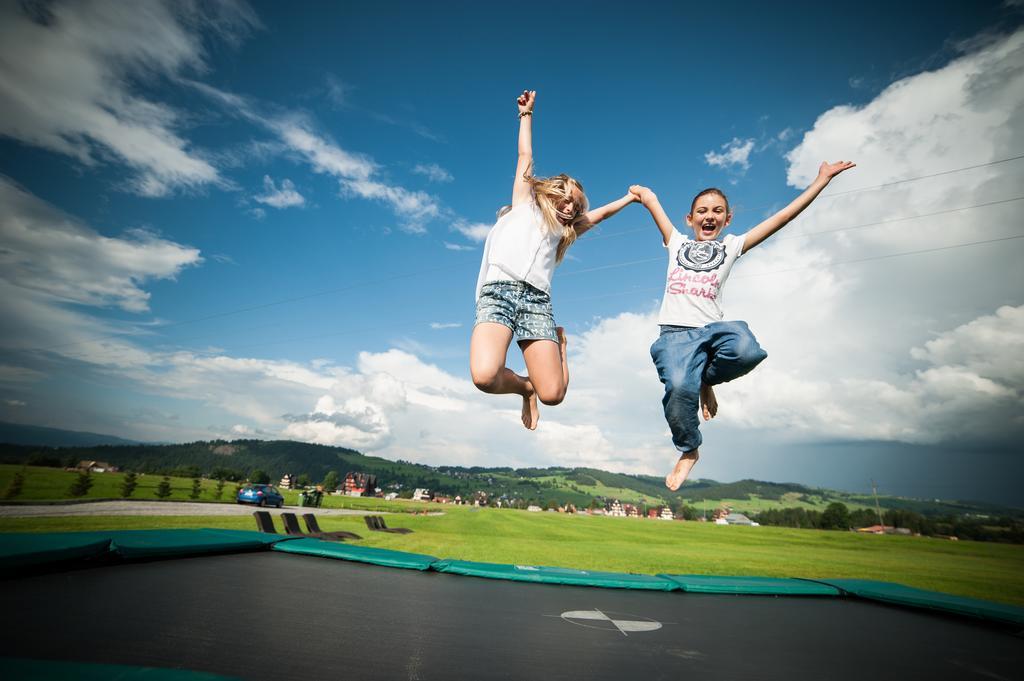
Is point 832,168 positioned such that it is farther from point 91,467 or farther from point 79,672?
point 91,467

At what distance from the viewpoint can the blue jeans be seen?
7.86ft

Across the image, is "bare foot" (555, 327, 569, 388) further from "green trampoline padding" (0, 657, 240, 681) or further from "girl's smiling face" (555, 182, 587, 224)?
"green trampoline padding" (0, 657, 240, 681)

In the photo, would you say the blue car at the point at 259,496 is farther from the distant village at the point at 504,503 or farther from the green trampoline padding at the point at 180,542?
the distant village at the point at 504,503

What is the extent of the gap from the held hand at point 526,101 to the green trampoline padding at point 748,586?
3140 mm

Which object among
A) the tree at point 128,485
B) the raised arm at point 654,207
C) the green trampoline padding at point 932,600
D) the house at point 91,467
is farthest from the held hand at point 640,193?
the tree at point 128,485

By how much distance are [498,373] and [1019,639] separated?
3051 mm

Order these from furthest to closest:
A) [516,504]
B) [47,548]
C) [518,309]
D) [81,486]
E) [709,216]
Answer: [516,504], [81,486], [709,216], [518,309], [47,548]

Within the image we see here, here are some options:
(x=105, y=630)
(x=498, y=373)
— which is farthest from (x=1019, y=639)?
(x=105, y=630)

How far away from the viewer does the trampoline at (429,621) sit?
1.28 m

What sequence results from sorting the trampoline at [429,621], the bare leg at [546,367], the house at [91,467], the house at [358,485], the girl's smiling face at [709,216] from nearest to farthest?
the trampoline at [429,621], the bare leg at [546,367], the girl's smiling face at [709,216], the house at [91,467], the house at [358,485]

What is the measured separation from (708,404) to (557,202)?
1494mm

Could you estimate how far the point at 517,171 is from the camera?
8.63ft

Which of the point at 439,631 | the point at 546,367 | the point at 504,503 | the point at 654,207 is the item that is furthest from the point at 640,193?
the point at 504,503

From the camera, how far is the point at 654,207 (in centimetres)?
286
